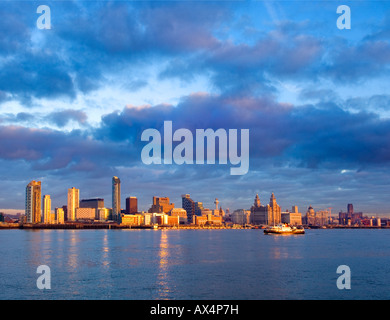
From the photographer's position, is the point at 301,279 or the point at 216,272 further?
the point at 216,272

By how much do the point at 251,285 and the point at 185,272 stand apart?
1494cm

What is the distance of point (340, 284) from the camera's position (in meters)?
55.8
